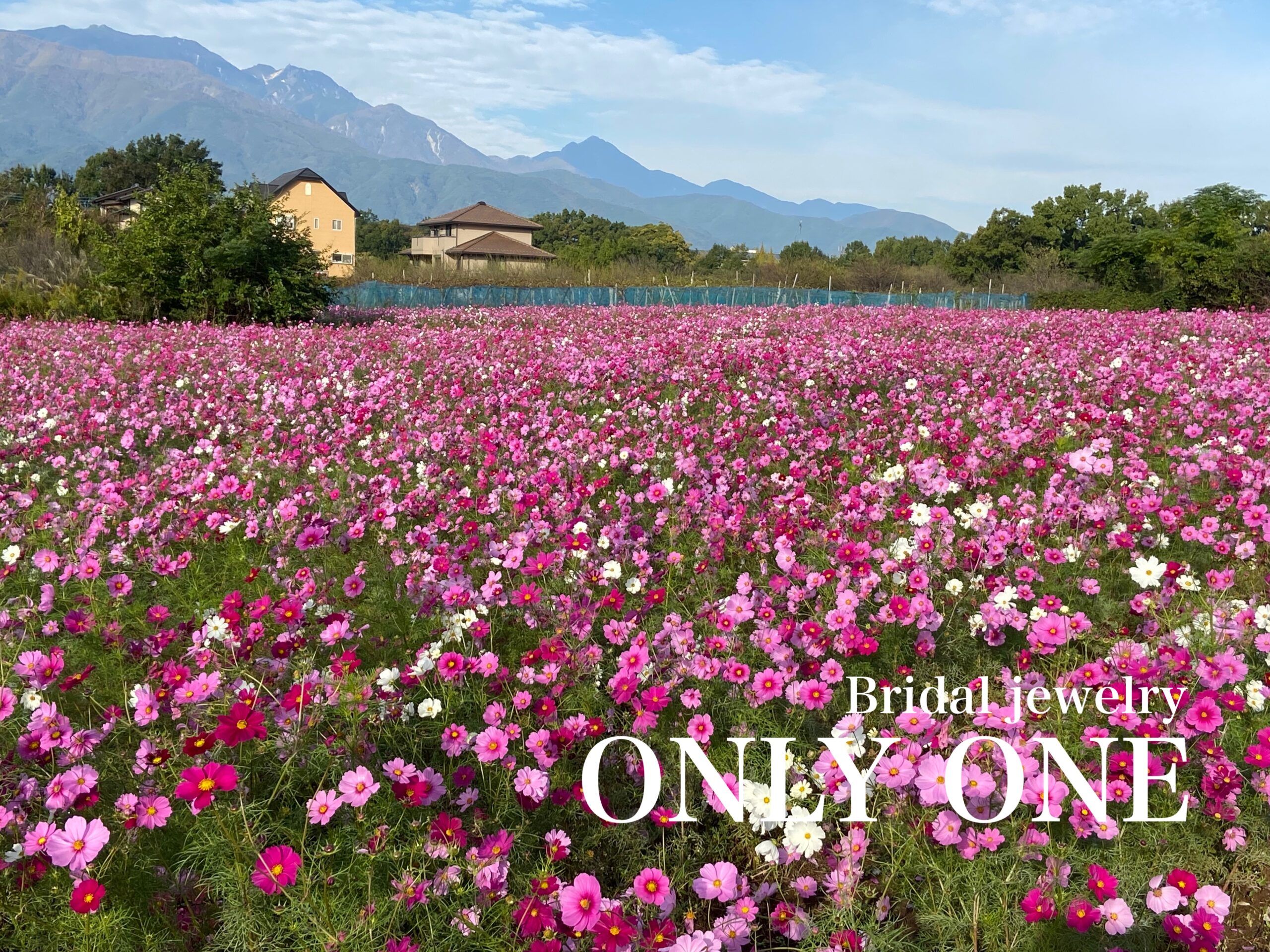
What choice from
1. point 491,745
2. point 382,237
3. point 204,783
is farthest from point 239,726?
point 382,237

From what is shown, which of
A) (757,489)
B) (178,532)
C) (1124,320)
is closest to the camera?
(178,532)

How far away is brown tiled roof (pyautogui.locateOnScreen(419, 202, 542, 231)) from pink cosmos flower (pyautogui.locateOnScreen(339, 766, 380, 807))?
A: 76.8 metres

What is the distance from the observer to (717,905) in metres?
1.95

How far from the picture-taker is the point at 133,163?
64000 millimetres

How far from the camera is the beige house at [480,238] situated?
64.8 m

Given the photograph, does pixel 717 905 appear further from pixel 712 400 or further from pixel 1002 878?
pixel 712 400

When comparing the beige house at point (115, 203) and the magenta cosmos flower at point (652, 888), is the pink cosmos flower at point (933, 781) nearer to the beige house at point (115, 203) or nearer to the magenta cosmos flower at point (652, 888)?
the magenta cosmos flower at point (652, 888)

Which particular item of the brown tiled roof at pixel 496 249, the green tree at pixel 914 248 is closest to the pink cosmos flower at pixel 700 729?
the brown tiled roof at pixel 496 249

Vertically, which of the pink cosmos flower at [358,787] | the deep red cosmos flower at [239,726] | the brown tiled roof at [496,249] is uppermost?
the brown tiled roof at [496,249]

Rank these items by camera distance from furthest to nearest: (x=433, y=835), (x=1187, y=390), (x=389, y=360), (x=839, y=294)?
(x=839, y=294)
(x=389, y=360)
(x=1187, y=390)
(x=433, y=835)

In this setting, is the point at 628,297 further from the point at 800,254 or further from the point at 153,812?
the point at 800,254

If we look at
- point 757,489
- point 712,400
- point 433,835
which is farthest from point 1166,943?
point 712,400

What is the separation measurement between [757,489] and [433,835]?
268 cm

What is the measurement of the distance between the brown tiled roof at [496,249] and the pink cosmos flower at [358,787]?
2466 inches
